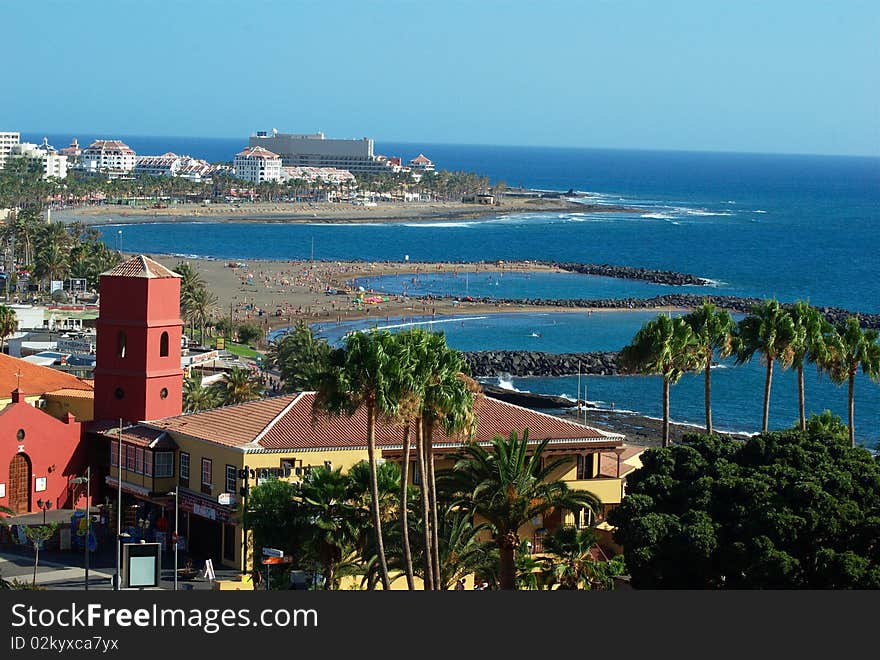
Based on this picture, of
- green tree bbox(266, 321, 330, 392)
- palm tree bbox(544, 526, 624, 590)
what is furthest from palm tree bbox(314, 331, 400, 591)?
green tree bbox(266, 321, 330, 392)

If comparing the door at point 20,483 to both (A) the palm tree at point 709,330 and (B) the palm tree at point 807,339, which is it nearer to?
(A) the palm tree at point 709,330

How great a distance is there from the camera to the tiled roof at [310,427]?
39.3m

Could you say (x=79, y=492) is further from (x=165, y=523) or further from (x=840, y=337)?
(x=840, y=337)

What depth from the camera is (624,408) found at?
3376 inches

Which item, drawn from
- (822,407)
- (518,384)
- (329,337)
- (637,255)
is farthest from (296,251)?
(822,407)

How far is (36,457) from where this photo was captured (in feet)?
143

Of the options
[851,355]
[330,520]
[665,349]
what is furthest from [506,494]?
[851,355]

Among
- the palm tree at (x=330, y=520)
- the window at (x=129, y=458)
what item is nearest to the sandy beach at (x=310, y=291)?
the window at (x=129, y=458)

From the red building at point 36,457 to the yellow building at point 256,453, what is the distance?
1.51 m

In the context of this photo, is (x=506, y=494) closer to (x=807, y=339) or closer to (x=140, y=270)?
(x=140, y=270)

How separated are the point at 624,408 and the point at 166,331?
43816 millimetres

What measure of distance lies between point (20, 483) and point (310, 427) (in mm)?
9087

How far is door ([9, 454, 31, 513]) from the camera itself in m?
43.2

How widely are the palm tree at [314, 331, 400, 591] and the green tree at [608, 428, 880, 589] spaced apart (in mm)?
6926
